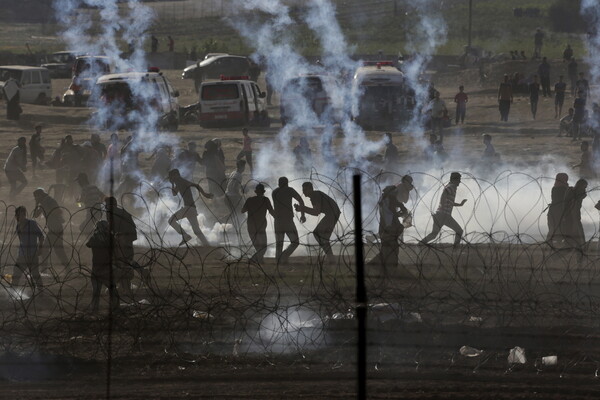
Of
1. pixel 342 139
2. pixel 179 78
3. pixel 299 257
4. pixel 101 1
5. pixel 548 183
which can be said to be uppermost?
pixel 101 1

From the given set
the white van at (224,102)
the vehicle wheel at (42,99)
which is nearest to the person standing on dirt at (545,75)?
the white van at (224,102)

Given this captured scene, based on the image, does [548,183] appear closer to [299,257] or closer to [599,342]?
[299,257]

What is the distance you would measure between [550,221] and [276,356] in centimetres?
538

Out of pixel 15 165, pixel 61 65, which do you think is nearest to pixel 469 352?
pixel 15 165

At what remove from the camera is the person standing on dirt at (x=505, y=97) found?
2733 centimetres

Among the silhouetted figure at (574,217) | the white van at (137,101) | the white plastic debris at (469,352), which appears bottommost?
the white plastic debris at (469,352)

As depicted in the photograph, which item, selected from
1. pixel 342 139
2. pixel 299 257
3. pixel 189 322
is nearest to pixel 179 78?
pixel 342 139

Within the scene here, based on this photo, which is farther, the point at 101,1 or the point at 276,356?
the point at 101,1

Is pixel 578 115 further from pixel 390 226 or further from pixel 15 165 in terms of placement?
pixel 390 226

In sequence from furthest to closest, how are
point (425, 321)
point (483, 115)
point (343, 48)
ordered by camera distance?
1. point (343, 48)
2. point (483, 115)
3. point (425, 321)

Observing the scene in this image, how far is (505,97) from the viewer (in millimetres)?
27703

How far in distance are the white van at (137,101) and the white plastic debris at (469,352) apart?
714 inches

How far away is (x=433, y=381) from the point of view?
8281 millimetres

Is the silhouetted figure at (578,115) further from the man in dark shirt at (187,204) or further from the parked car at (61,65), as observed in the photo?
the parked car at (61,65)
